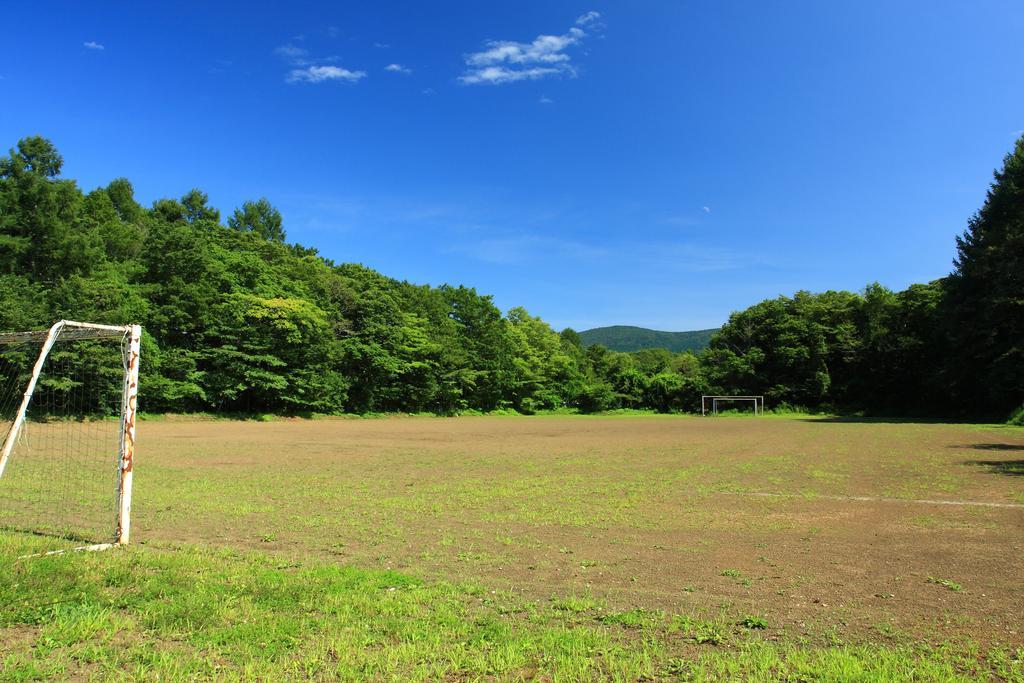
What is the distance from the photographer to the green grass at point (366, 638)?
11.5ft

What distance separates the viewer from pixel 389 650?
12.3ft

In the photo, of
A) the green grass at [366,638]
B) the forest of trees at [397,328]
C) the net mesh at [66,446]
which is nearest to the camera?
the green grass at [366,638]

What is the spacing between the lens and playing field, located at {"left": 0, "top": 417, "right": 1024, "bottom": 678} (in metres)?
4.62

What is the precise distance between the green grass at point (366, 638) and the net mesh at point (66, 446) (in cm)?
264

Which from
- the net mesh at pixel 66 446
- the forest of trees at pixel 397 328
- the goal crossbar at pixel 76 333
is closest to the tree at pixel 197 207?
the forest of trees at pixel 397 328

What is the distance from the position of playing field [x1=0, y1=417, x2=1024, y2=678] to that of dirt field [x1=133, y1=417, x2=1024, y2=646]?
3 cm

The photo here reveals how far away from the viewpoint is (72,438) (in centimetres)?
2242

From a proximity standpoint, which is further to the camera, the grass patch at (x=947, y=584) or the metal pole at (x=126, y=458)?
the metal pole at (x=126, y=458)

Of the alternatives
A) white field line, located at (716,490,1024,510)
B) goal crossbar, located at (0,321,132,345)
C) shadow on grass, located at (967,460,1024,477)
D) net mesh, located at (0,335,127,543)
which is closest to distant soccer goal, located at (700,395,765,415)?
shadow on grass, located at (967,460,1024,477)

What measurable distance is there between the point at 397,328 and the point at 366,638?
50.8m

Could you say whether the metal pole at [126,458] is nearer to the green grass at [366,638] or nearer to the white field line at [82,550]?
the white field line at [82,550]

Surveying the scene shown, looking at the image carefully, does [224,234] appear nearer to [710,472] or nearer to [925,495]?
[710,472]

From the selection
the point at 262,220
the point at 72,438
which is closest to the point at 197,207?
the point at 262,220

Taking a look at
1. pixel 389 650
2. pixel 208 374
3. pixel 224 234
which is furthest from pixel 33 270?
pixel 389 650
